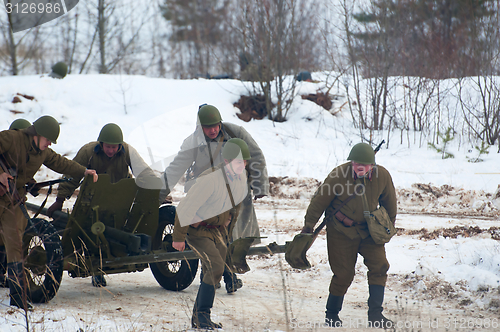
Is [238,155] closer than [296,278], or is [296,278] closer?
[238,155]

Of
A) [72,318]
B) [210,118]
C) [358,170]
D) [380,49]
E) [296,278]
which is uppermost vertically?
[380,49]

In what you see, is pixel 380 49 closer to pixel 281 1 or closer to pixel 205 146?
pixel 281 1

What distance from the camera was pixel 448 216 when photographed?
27.6ft

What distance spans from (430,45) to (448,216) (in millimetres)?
12164

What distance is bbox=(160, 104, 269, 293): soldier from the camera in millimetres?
4812

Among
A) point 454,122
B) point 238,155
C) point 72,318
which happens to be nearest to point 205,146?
point 238,155

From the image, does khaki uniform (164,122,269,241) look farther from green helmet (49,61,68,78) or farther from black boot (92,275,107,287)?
green helmet (49,61,68,78)

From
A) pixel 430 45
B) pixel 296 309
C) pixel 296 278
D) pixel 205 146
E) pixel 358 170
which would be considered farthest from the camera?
pixel 430 45

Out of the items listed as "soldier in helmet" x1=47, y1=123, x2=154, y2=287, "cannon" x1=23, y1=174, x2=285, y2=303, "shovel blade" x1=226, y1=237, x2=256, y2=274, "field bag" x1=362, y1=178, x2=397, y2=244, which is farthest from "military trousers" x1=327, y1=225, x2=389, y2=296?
"soldier in helmet" x1=47, y1=123, x2=154, y2=287

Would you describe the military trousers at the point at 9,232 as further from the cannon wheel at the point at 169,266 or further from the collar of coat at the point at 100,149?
the cannon wheel at the point at 169,266

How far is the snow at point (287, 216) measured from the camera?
4.24m

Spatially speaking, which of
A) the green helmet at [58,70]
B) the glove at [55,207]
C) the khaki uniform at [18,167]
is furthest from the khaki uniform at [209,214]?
the green helmet at [58,70]

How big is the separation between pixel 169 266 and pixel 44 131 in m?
2.22

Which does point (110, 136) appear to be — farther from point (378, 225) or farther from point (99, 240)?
point (378, 225)
